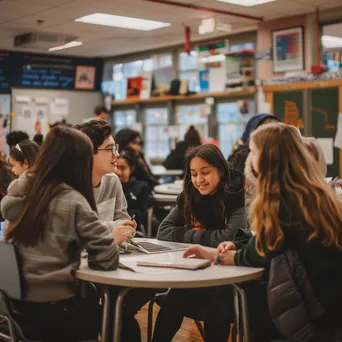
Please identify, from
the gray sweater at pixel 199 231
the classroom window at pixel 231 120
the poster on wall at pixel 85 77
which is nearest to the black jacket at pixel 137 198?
the gray sweater at pixel 199 231

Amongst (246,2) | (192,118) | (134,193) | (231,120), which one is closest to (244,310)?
(134,193)

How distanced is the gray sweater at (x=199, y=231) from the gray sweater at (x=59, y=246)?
75 centimetres

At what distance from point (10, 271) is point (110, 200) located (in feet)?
3.18

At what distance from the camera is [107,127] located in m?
2.78

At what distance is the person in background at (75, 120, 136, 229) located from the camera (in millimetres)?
2727

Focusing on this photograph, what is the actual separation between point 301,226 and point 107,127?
3.98 ft

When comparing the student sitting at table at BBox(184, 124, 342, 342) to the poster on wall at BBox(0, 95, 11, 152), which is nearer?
the student sitting at table at BBox(184, 124, 342, 342)

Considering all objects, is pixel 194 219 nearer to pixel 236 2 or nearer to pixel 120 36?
pixel 236 2

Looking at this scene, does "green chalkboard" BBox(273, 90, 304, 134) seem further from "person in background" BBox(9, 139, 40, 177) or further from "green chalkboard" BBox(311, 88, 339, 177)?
"person in background" BBox(9, 139, 40, 177)

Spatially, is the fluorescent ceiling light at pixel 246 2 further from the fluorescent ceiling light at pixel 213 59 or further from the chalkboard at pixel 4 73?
the chalkboard at pixel 4 73

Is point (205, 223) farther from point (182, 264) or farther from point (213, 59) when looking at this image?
point (213, 59)

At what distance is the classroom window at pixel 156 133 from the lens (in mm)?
9906

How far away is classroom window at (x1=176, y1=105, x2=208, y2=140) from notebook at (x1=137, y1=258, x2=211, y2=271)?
22.0ft

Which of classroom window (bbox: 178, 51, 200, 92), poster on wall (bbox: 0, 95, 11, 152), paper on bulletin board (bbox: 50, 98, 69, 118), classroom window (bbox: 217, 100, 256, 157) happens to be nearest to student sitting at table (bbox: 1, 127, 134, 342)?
classroom window (bbox: 217, 100, 256, 157)
